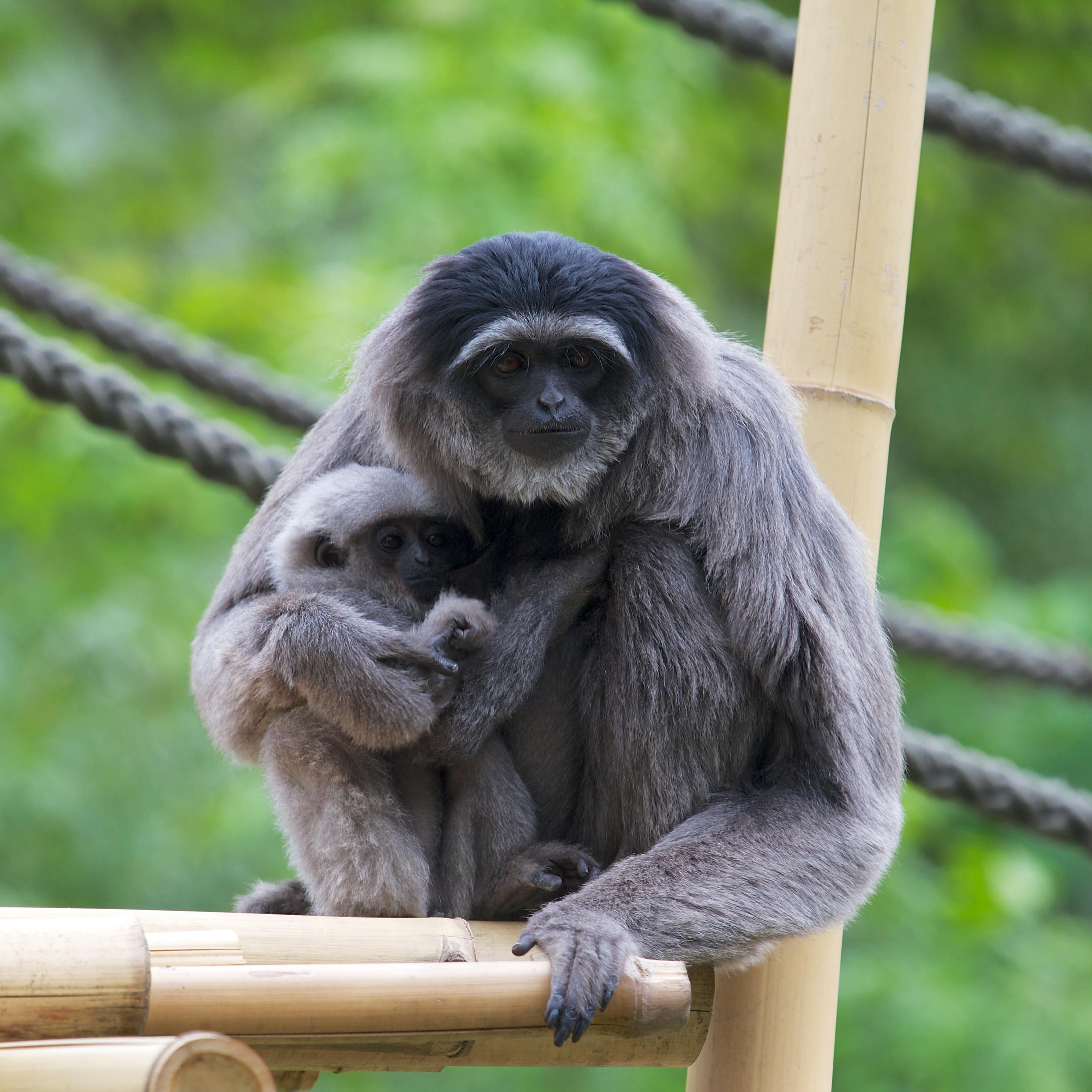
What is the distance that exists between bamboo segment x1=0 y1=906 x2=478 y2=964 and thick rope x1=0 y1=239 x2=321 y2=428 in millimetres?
2560

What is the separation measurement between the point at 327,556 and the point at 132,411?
1.53m

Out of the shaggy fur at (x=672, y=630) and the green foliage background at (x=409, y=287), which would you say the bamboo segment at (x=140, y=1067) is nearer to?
the shaggy fur at (x=672, y=630)

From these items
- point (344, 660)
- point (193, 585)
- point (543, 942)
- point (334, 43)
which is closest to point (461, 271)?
point (344, 660)

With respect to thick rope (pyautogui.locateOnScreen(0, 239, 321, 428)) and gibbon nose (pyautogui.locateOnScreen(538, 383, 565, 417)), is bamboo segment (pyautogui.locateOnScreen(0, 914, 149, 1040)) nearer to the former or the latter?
gibbon nose (pyautogui.locateOnScreen(538, 383, 565, 417))

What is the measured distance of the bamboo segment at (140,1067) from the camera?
6.15 ft

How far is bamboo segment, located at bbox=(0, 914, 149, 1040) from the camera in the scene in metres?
2.11

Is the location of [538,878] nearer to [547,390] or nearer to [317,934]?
[317,934]

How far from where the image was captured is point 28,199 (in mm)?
9125

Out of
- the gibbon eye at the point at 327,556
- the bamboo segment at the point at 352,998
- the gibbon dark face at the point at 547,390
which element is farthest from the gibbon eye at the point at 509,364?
the bamboo segment at the point at 352,998

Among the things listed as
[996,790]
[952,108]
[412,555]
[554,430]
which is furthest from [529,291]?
[952,108]

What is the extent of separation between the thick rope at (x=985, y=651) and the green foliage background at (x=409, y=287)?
1913mm

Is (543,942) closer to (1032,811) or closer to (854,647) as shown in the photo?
(854,647)

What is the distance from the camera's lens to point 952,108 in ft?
17.5

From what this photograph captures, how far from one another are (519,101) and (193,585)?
11.3 feet
